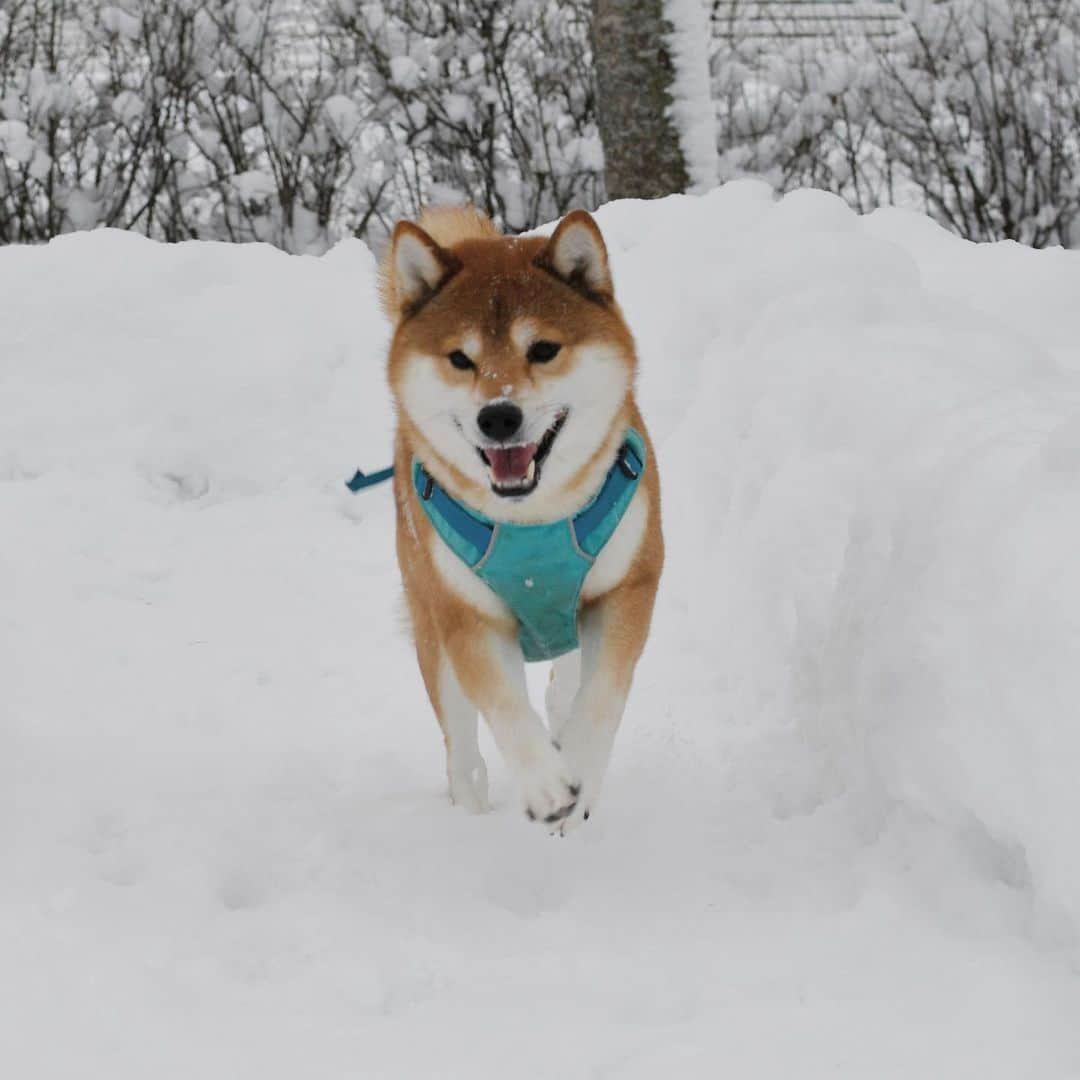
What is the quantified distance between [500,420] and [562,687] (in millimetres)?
1358

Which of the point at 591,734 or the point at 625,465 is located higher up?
the point at 625,465

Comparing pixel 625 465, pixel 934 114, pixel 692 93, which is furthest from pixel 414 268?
pixel 934 114

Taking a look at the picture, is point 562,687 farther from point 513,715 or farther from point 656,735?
point 513,715

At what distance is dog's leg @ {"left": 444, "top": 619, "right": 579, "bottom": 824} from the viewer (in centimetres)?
303

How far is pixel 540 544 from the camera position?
10.6 feet

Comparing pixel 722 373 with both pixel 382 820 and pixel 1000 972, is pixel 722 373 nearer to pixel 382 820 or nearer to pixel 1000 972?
pixel 382 820

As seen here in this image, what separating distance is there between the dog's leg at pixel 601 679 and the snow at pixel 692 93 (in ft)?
→ 16.6

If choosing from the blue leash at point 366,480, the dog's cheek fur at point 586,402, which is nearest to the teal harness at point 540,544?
the dog's cheek fur at point 586,402

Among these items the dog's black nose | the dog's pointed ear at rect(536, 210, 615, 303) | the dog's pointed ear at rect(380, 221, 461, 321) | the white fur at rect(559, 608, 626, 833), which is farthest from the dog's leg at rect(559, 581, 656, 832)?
the dog's pointed ear at rect(380, 221, 461, 321)

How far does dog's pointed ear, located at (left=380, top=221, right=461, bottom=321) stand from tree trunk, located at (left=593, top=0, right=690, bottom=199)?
15.7 feet

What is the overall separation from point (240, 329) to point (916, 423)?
4.17 meters

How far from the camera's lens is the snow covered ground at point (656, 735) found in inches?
97.6

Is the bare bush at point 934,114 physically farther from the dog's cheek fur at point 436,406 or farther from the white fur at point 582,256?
the dog's cheek fur at point 436,406

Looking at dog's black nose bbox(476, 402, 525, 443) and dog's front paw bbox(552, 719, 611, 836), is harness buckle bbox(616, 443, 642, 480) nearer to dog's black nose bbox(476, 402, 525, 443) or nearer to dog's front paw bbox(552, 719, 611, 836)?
dog's black nose bbox(476, 402, 525, 443)
